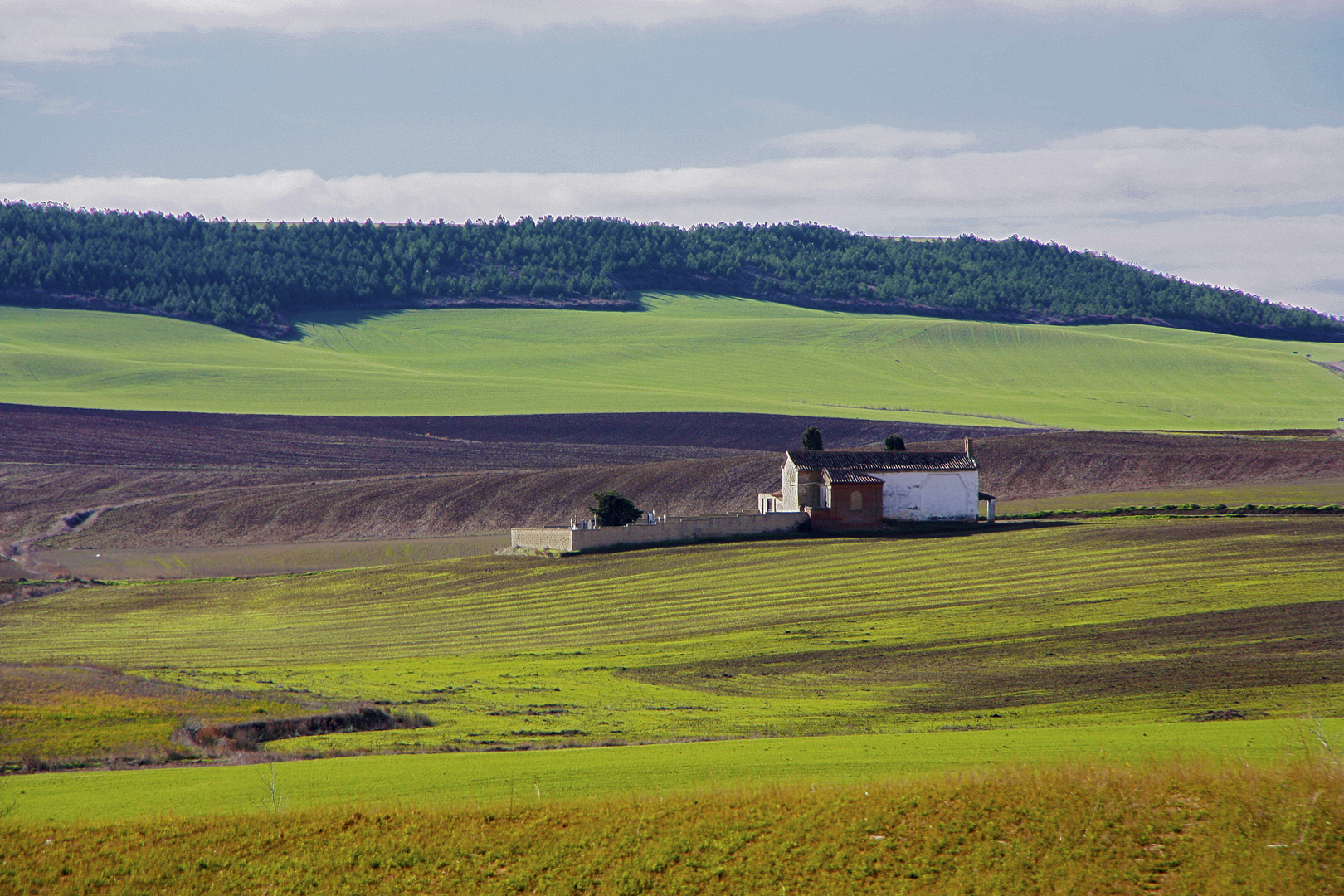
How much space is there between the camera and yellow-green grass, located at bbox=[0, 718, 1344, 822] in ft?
57.9

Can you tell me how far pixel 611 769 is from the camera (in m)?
19.6

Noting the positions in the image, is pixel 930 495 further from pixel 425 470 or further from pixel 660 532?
pixel 425 470

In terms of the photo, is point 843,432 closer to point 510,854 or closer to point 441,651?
point 441,651

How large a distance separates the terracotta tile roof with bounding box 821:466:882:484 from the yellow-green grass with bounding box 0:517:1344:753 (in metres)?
6.08

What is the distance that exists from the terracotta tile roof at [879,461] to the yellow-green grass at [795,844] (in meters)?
52.4

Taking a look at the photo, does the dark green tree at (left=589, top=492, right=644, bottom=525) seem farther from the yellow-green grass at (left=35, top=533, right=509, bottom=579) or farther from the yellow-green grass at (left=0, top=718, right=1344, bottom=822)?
the yellow-green grass at (left=0, top=718, right=1344, bottom=822)

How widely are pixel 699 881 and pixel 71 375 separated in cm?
12973

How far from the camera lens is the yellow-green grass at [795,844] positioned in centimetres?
1397

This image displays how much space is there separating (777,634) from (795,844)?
2550cm

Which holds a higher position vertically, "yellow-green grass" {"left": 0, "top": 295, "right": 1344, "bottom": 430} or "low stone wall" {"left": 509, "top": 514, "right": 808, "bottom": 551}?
"yellow-green grass" {"left": 0, "top": 295, "right": 1344, "bottom": 430}

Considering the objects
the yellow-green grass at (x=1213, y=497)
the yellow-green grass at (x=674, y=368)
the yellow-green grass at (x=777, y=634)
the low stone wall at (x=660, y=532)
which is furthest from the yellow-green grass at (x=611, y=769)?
the yellow-green grass at (x=674, y=368)

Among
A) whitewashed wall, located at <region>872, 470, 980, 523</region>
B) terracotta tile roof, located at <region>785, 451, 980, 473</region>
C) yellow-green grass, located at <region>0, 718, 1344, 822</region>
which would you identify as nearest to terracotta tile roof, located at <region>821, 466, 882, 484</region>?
terracotta tile roof, located at <region>785, 451, 980, 473</region>

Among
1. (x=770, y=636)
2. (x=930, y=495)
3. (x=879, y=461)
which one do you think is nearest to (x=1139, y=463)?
(x=930, y=495)

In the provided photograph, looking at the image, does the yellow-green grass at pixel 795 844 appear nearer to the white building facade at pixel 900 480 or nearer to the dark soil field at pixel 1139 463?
Result: the white building facade at pixel 900 480
